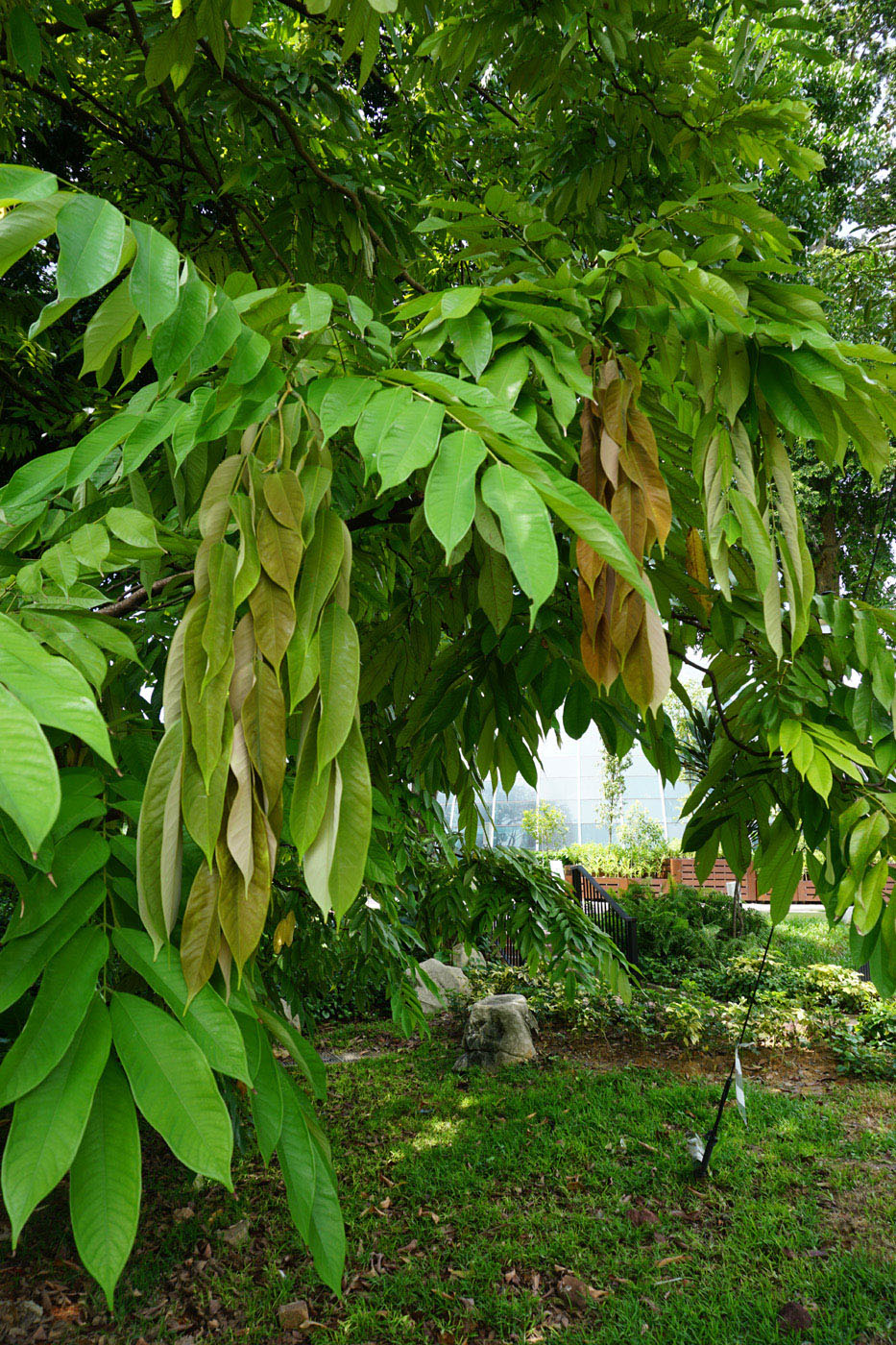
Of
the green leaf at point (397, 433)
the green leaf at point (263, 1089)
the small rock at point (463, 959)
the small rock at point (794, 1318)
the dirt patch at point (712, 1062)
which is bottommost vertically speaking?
the dirt patch at point (712, 1062)

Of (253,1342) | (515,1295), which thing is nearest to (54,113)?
(253,1342)

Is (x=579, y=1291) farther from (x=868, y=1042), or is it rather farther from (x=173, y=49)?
(x=173, y=49)

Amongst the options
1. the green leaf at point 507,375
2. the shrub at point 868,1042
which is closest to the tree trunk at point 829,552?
the shrub at point 868,1042

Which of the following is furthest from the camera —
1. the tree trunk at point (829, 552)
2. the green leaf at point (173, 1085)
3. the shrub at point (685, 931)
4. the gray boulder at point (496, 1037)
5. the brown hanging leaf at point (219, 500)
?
the tree trunk at point (829, 552)

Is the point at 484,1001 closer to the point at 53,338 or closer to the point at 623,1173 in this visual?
the point at 623,1173

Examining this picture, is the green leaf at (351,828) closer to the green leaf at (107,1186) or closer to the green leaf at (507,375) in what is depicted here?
the green leaf at (107,1186)

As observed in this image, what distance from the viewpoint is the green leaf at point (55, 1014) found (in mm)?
570

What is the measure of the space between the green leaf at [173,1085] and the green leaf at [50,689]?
0.78 feet

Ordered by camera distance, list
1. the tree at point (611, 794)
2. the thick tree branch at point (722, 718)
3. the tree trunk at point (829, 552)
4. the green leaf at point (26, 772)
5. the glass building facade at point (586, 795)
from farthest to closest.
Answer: the glass building facade at point (586, 795)
the tree at point (611, 794)
the tree trunk at point (829, 552)
the thick tree branch at point (722, 718)
the green leaf at point (26, 772)

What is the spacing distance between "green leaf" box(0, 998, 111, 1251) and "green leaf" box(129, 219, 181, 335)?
540 millimetres

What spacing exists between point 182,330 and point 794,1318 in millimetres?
3909

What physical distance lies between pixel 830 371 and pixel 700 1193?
4407mm

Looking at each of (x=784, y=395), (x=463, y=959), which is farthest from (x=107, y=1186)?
(x=463, y=959)

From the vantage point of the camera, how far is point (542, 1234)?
3766 mm
